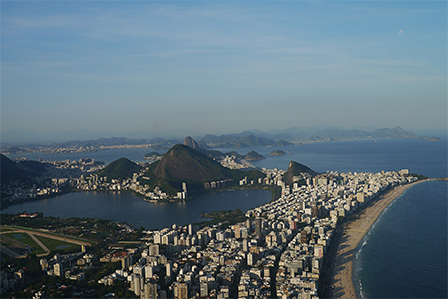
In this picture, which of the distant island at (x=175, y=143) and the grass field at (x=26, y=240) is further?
A: the distant island at (x=175, y=143)

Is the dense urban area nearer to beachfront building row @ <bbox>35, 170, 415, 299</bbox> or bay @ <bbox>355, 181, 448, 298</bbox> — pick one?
beachfront building row @ <bbox>35, 170, 415, 299</bbox>

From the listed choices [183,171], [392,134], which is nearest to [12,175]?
[183,171]

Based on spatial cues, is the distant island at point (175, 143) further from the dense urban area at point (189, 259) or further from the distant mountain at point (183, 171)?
the dense urban area at point (189, 259)

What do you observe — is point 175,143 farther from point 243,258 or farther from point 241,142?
point 243,258

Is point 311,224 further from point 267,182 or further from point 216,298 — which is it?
point 267,182

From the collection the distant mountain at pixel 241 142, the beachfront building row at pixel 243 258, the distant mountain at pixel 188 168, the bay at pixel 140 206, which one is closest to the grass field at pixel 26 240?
the bay at pixel 140 206

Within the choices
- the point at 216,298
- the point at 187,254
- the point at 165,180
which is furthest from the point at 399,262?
the point at 165,180
